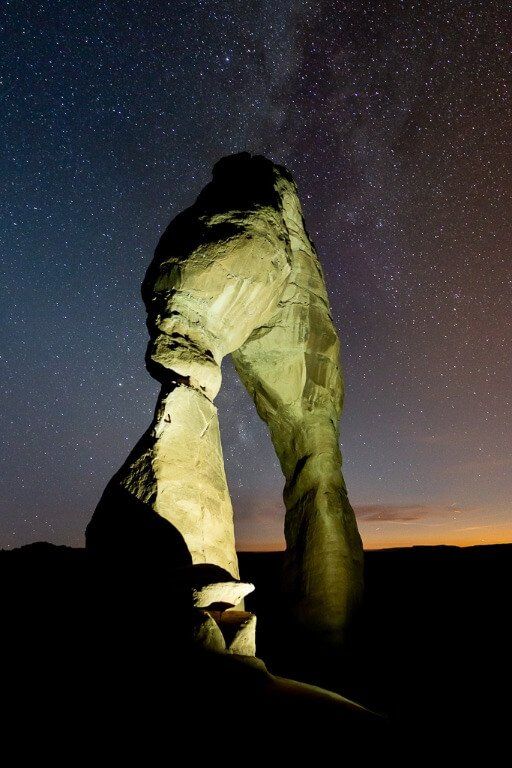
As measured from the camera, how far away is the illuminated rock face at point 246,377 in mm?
4277

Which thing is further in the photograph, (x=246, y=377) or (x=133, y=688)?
(x=246, y=377)

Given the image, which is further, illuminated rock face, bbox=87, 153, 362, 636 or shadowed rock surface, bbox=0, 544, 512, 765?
illuminated rock face, bbox=87, 153, 362, 636

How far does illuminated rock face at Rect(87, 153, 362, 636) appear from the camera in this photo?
4.28 m

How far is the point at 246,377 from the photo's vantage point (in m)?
8.80

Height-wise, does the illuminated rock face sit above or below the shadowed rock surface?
above

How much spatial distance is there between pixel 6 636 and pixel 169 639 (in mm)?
880

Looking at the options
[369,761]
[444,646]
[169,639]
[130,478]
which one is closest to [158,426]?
[130,478]

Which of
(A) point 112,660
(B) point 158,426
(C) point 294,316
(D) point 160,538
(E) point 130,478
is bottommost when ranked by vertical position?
(A) point 112,660

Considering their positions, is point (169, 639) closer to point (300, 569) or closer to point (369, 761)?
point (369, 761)

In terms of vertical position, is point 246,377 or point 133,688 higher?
point 246,377

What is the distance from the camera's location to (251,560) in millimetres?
19750

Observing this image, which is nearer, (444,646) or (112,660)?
(112,660)

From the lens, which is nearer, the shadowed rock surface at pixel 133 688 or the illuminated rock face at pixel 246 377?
the shadowed rock surface at pixel 133 688

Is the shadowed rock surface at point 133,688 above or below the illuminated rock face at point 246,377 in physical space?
below
